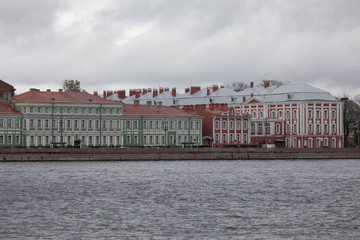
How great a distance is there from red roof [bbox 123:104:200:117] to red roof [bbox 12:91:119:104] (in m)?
3.90

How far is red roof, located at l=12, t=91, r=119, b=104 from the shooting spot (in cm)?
9356

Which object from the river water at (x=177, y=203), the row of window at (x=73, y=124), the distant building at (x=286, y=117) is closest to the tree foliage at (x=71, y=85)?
the distant building at (x=286, y=117)

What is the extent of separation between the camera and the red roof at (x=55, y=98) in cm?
9356

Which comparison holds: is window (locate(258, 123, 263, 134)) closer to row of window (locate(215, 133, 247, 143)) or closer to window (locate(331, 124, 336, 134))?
row of window (locate(215, 133, 247, 143))

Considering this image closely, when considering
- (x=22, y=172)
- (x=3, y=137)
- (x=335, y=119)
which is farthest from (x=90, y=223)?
(x=335, y=119)

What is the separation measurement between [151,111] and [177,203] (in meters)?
58.9

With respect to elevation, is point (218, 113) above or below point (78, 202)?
above

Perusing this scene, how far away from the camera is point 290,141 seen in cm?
11425

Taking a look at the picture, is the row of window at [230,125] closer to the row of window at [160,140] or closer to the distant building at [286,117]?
the distant building at [286,117]

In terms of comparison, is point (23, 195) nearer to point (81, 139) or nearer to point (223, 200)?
point (223, 200)

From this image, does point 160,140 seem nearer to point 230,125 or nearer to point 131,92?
point 230,125

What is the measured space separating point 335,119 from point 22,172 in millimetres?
59682

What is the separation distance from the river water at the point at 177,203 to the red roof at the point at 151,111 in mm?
29866

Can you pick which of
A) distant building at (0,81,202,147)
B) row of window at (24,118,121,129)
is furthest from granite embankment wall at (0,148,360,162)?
row of window at (24,118,121,129)
